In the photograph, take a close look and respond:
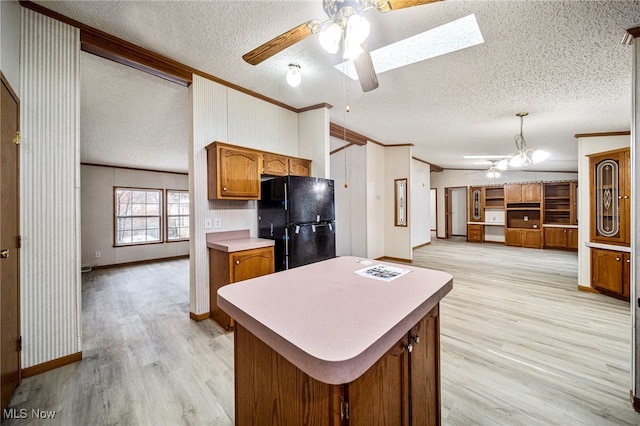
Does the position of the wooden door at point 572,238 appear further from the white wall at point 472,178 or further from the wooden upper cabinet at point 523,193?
the white wall at point 472,178

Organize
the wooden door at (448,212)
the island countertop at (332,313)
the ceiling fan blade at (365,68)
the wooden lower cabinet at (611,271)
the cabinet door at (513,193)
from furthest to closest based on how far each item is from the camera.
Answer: the wooden door at (448,212), the cabinet door at (513,193), the wooden lower cabinet at (611,271), the ceiling fan blade at (365,68), the island countertop at (332,313)

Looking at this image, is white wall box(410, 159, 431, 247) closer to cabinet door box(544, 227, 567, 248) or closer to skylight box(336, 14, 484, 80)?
cabinet door box(544, 227, 567, 248)

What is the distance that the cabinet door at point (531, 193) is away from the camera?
7859 mm

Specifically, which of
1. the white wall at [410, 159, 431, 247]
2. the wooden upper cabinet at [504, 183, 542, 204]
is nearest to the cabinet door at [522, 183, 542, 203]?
the wooden upper cabinet at [504, 183, 542, 204]

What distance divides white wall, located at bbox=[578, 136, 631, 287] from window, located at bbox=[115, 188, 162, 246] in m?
9.12

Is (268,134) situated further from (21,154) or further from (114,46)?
(21,154)

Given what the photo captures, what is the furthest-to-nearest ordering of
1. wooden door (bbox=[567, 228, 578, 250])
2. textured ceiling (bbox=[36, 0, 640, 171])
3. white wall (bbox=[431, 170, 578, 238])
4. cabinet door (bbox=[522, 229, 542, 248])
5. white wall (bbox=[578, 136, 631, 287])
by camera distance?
white wall (bbox=[431, 170, 578, 238])
cabinet door (bbox=[522, 229, 542, 248])
wooden door (bbox=[567, 228, 578, 250])
white wall (bbox=[578, 136, 631, 287])
textured ceiling (bbox=[36, 0, 640, 171])

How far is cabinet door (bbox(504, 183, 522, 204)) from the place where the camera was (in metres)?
8.15

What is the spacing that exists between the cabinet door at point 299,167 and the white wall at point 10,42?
2.47 m

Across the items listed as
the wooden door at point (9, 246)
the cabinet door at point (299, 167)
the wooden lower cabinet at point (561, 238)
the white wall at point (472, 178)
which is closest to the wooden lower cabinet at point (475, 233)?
the white wall at point (472, 178)

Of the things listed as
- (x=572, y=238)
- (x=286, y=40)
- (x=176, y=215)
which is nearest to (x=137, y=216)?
(x=176, y=215)

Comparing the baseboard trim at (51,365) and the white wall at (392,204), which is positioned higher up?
the white wall at (392,204)


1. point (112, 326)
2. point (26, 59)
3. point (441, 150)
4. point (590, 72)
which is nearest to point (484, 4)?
point (590, 72)

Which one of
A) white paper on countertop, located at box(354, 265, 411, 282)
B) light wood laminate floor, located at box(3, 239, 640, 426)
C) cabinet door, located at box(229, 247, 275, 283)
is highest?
white paper on countertop, located at box(354, 265, 411, 282)
